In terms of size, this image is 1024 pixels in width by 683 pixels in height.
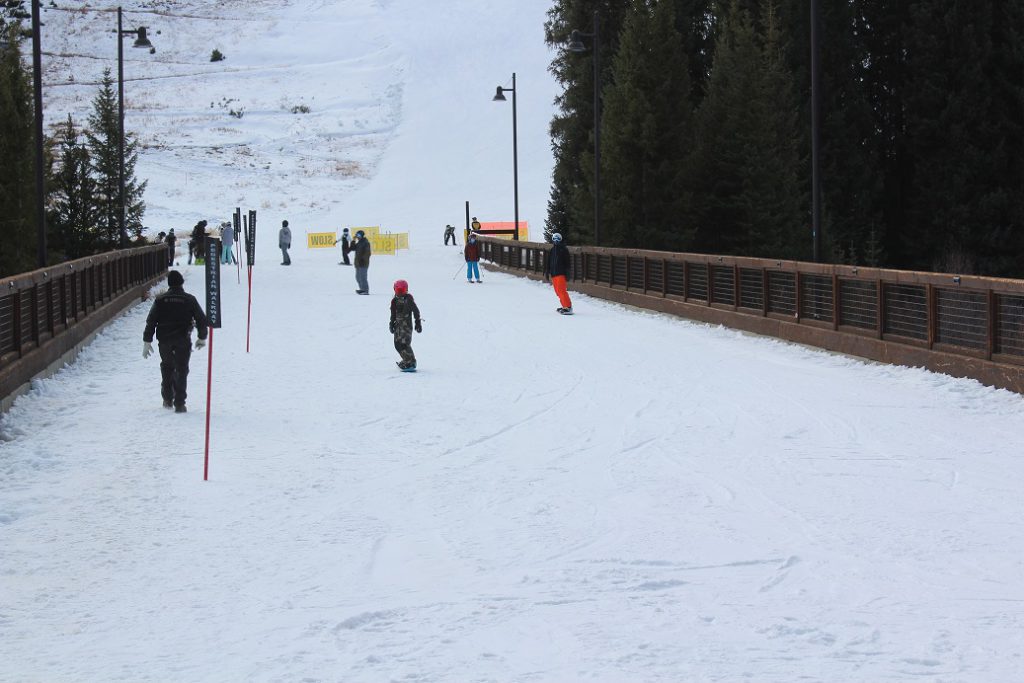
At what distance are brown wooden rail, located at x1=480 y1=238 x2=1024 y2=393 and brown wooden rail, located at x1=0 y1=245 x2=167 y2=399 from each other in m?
11.0

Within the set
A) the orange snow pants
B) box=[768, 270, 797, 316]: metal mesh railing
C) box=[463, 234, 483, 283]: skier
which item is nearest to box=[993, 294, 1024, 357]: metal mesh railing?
box=[768, 270, 797, 316]: metal mesh railing

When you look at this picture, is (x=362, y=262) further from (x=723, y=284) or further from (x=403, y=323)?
(x=403, y=323)

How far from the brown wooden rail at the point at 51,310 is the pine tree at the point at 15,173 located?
12258 mm

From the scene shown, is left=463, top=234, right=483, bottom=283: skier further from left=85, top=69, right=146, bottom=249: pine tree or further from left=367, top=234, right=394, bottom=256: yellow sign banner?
left=367, top=234, right=394, bottom=256: yellow sign banner

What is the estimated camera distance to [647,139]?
147ft

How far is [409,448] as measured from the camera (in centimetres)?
1214

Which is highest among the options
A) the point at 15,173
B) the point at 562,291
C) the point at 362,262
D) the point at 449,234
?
the point at 15,173

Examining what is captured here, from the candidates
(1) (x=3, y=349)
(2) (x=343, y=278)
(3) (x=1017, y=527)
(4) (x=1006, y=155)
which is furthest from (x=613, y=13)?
(3) (x=1017, y=527)

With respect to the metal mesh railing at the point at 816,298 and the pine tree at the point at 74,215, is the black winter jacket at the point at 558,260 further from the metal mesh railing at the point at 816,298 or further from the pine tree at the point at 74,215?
the pine tree at the point at 74,215

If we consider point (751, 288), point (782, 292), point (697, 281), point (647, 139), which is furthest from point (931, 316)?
point (647, 139)

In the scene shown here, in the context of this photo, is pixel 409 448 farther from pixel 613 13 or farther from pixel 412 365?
pixel 613 13

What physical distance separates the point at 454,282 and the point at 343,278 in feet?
13.8

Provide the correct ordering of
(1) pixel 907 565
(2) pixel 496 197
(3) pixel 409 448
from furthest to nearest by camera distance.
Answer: (2) pixel 496 197
(3) pixel 409 448
(1) pixel 907 565

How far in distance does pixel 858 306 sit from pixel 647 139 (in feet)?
87.7
